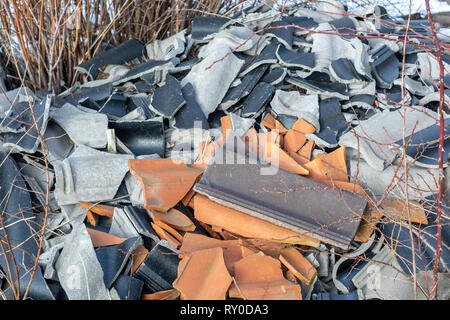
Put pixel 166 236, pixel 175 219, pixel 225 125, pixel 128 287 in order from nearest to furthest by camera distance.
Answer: pixel 128 287
pixel 166 236
pixel 175 219
pixel 225 125

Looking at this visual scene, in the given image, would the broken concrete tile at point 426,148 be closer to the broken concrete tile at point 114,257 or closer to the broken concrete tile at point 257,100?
the broken concrete tile at point 257,100

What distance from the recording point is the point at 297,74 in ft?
13.5

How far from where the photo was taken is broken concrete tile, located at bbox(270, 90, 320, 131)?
3774mm

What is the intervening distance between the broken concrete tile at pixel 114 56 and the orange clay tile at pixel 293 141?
1936mm

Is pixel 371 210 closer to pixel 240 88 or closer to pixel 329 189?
pixel 329 189

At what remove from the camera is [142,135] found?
373cm

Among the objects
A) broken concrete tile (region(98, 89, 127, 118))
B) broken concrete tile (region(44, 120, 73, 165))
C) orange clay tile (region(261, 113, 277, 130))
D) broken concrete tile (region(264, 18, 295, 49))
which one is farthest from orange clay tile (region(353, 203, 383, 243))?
broken concrete tile (region(44, 120, 73, 165))

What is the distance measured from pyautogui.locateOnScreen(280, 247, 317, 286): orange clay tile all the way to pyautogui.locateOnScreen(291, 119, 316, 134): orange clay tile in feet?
3.57

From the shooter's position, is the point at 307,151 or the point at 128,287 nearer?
the point at 128,287

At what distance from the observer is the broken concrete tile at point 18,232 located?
2762mm

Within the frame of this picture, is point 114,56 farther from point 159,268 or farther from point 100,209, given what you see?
point 159,268

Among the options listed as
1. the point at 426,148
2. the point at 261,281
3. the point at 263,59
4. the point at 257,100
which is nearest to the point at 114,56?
the point at 263,59

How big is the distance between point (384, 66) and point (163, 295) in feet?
9.49
